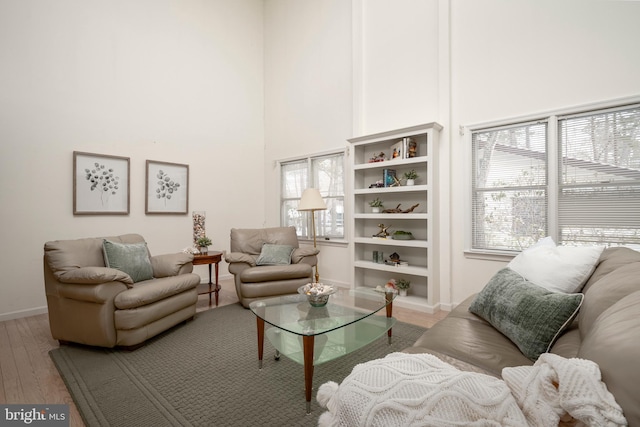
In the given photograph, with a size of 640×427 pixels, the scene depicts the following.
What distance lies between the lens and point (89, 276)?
91.0 inches

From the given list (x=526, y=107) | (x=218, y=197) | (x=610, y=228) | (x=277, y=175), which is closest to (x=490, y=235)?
(x=610, y=228)

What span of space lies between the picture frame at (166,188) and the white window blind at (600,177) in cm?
482

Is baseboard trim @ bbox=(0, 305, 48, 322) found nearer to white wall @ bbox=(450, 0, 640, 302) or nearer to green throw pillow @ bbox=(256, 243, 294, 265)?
green throw pillow @ bbox=(256, 243, 294, 265)

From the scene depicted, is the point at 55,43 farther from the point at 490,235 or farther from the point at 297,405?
the point at 490,235

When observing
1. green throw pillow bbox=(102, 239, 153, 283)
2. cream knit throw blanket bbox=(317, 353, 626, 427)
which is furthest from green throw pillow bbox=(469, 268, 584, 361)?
green throw pillow bbox=(102, 239, 153, 283)

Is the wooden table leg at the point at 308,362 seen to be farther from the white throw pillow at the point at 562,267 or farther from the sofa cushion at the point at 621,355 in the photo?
the white throw pillow at the point at 562,267

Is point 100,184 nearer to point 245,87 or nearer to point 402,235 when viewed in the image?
point 245,87

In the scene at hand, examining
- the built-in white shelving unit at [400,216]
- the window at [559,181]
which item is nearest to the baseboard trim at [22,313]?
the built-in white shelving unit at [400,216]

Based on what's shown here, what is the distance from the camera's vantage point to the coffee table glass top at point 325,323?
190cm

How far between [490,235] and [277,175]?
3589mm

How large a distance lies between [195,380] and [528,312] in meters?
2.06

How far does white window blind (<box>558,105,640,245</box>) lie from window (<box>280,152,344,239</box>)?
8.87ft

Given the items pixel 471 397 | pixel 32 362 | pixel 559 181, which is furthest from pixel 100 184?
pixel 559 181

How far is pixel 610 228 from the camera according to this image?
2.71 meters
